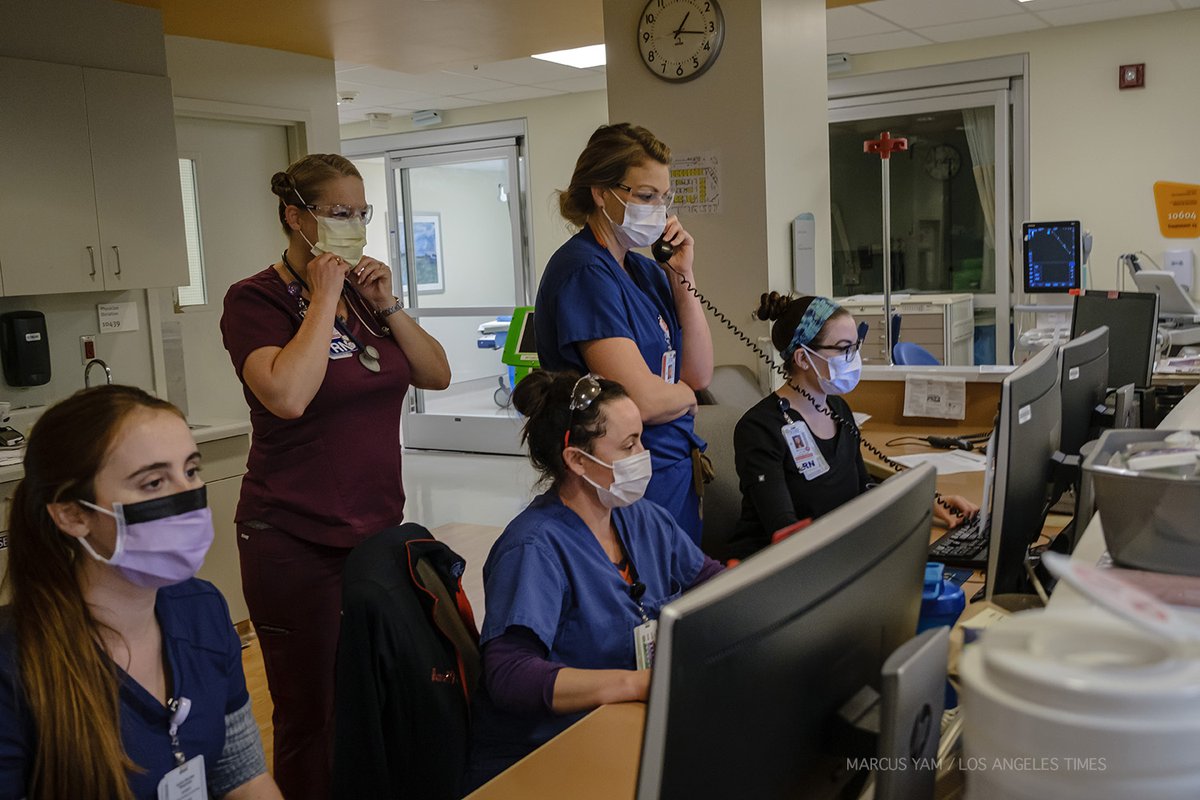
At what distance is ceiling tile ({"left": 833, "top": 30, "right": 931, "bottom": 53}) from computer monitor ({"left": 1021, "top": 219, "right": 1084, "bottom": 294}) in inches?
89.2

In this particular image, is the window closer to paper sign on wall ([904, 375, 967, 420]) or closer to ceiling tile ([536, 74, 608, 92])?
ceiling tile ([536, 74, 608, 92])

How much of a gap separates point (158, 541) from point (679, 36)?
119 inches

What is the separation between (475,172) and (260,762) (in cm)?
686

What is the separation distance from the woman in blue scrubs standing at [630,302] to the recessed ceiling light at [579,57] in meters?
4.16

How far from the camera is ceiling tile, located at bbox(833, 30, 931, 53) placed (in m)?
6.61

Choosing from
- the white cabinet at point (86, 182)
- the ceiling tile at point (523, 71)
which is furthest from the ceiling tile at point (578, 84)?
the white cabinet at point (86, 182)

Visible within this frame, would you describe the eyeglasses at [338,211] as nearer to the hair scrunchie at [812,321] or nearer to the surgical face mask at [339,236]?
the surgical face mask at [339,236]

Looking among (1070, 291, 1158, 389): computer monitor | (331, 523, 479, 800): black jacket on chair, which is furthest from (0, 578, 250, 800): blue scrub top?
(1070, 291, 1158, 389): computer monitor

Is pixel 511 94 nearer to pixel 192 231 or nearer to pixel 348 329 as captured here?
pixel 192 231

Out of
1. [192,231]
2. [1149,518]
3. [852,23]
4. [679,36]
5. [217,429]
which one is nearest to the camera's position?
[1149,518]

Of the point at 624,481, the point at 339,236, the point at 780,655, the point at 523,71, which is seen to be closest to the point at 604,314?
the point at 624,481

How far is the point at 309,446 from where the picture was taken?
2.12 m

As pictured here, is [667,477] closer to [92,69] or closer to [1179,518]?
[1179,518]

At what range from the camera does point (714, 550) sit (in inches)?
110
